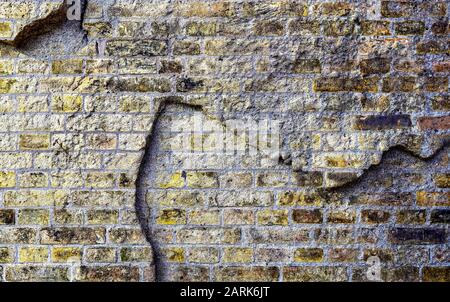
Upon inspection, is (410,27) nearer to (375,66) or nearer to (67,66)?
(375,66)

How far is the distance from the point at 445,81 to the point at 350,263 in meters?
0.89

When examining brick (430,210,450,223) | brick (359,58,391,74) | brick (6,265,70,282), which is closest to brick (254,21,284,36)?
brick (359,58,391,74)

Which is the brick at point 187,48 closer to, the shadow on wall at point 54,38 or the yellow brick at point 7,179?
the shadow on wall at point 54,38

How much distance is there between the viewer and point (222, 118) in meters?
2.16

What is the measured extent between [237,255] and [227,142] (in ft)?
1.61

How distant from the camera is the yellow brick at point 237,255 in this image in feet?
7.12

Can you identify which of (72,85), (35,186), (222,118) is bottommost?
(35,186)

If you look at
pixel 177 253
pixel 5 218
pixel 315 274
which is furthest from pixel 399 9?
pixel 5 218

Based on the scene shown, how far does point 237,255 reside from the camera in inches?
85.5

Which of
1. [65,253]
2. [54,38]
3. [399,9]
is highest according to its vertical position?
[399,9]

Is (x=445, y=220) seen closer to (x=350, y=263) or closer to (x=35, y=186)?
(x=350, y=263)

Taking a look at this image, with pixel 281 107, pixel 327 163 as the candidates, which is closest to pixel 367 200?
pixel 327 163

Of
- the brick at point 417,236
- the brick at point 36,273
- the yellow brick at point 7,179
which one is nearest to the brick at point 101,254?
the brick at point 36,273

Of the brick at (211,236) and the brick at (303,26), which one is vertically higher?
the brick at (303,26)
